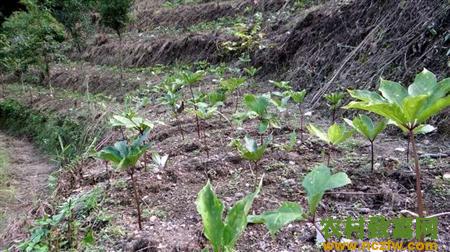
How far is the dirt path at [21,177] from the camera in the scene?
4.03m

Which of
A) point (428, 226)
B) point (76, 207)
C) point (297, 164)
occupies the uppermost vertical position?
point (428, 226)

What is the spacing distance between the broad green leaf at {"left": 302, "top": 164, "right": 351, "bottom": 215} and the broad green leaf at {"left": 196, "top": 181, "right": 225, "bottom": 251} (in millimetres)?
254

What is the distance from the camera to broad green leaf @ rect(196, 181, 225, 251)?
105 centimetres

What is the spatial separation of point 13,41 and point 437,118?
10.1 metres

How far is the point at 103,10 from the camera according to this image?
26.1ft

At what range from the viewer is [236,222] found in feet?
3.45

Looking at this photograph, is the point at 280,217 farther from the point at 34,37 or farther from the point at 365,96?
the point at 34,37

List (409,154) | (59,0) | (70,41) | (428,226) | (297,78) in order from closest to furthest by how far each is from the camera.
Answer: (428,226) → (409,154) → (297,78) → (59,0) → (70,41)

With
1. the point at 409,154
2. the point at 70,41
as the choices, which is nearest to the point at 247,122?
the point at 409,154

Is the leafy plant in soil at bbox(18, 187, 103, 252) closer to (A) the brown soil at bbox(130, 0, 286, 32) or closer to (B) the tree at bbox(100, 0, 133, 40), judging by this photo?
(A) the brown soil at bbox(130, 0, 286, 32)

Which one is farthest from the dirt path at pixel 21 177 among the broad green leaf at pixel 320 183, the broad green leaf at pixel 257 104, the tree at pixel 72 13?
the tree at pixel 72 13

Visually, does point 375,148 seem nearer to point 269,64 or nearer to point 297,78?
point 297,78

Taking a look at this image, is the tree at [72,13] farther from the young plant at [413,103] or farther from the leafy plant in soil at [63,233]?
the young plant at [413,103]

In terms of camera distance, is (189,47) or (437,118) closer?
(437,118)
